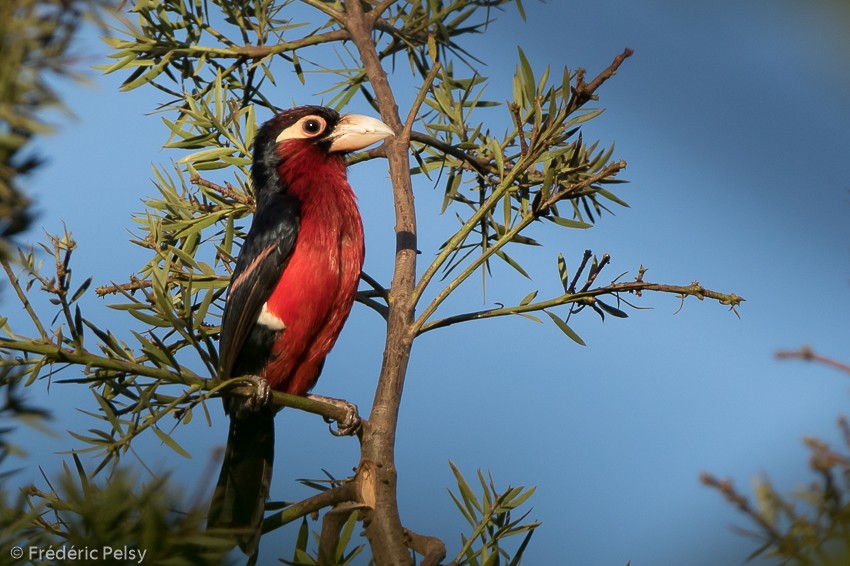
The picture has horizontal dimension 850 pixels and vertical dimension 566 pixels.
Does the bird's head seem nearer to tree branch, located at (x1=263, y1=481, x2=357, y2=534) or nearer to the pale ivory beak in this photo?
the pale ivory beak

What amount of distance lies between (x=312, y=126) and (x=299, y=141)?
0.17 feet

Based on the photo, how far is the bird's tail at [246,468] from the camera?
1902 mm

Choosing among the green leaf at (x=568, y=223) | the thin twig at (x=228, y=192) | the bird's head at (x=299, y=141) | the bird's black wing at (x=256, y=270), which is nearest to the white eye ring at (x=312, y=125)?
the bird's head at (x=299, y=141)

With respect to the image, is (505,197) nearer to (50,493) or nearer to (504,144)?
(504,144)

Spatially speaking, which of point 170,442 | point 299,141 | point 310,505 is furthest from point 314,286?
point 170,442

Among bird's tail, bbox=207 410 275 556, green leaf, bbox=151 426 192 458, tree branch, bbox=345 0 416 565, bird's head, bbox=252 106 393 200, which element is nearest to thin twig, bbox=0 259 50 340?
green leaf, bbox=151 426 192 458

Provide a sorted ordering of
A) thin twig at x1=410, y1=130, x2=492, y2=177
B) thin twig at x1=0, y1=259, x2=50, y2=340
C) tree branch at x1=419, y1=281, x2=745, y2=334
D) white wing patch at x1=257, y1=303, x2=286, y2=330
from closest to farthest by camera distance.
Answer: thin twig at x1=0, y1=259, x2=50, y2=340 < tree branch at x1=419, y1=281, x2=745, y2=334 < thin twig at x1=410, y1=130, x2=492, y2=177 < white wing patch at x1=257, y1=303, x2=286, y2=330

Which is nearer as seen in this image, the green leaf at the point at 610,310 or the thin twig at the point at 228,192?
the green leaf at the point at 610,310

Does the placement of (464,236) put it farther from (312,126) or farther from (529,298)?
(312,126)

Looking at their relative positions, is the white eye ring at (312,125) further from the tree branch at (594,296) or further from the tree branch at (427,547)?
the tree branch at (427,547)

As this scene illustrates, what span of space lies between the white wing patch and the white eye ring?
54 cm

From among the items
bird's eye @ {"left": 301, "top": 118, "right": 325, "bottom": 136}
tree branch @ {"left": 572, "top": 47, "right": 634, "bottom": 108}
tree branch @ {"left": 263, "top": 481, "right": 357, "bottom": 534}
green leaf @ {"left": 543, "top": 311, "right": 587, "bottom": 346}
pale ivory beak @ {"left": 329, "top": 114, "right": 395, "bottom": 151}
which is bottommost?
tree branch @ {"left": 263, "top": 481, "right": 357, "bottom": 534}

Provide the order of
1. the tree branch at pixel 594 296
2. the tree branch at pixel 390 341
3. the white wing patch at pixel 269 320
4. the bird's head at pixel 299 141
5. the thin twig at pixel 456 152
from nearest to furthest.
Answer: the tree branch at pixel 390 341, the tree branch at pixel 594 296, the thin twig at pixel 456 152, the white wing patch at pixel 269 320, the bird's head at pixel 299 141

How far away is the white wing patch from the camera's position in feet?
6.53
